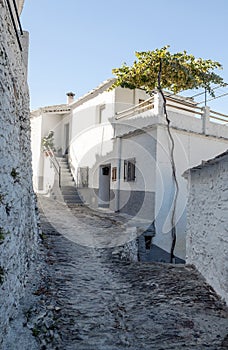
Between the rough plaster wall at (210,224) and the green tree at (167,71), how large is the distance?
7.11 m

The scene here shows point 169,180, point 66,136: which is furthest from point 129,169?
point 66,136

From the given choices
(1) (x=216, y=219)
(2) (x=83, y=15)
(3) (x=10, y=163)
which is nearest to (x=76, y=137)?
(2) (x=83, y=15)

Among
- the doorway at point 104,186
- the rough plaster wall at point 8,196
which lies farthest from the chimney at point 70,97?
the rough plaster wall at point 8,196

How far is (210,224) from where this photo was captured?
6289mm

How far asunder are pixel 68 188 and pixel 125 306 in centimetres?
1254

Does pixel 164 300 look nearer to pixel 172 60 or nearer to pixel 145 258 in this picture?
pixel 145 258

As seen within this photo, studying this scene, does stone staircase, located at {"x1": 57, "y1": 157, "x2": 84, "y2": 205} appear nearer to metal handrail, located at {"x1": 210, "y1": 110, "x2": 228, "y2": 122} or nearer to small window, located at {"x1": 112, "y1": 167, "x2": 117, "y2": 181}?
small window, located at {"x1": 112, "y1": 167, "x2": 117, "y2": 181}

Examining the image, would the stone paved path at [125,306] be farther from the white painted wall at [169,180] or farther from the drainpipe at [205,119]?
the drainpipe at [205,119]

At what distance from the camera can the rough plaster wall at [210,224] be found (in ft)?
17.9

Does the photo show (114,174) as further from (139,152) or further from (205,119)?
(205,119)

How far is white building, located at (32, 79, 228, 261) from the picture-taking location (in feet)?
38.3

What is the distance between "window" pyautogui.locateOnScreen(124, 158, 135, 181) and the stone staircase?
12.7ft

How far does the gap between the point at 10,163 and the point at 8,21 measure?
6.74ft

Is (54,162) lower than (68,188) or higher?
higher
